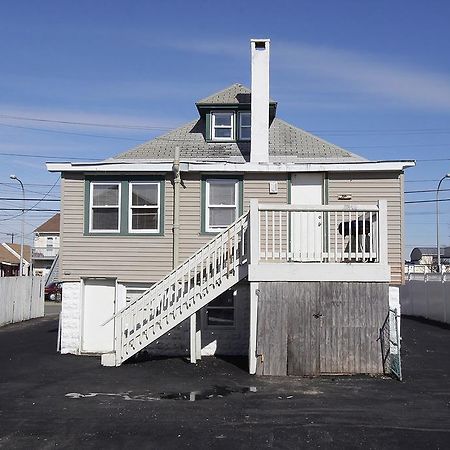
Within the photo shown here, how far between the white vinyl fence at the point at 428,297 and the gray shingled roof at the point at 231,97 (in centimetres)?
1334

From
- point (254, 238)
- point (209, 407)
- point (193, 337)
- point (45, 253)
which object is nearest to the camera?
point (209, 407)

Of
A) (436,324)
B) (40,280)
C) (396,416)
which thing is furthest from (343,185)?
(40,280)

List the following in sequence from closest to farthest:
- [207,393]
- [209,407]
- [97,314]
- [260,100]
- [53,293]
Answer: [209,407] → [207,393] → [97,314] → [260,100] → [53,293]

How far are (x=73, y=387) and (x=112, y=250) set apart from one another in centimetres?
492

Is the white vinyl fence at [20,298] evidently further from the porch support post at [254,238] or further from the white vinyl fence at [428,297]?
the white vinyl fence at [428,297]

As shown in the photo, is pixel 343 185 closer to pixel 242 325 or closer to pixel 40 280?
pixel 242 325

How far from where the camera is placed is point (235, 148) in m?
16.7

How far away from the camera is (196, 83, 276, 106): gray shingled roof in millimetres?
17016

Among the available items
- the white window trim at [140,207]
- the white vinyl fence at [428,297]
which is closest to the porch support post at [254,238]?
the white window trim at [140,207]

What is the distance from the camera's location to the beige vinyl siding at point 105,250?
15250 millimetres

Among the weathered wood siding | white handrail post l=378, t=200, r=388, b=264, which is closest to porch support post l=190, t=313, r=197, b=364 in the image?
the weathered wood siding

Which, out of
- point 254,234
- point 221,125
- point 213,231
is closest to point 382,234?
point 254,234

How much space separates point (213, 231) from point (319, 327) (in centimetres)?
412

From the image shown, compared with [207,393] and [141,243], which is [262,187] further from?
[207,393]
